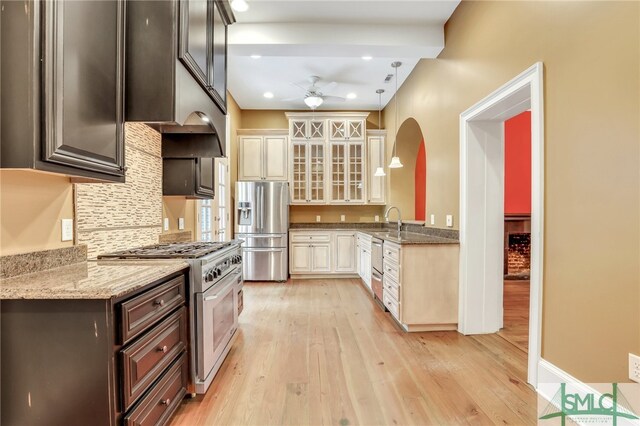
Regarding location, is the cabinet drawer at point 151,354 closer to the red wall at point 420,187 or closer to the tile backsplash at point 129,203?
the tile backsplash at point 129,203

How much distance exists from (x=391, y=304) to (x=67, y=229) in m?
2.88

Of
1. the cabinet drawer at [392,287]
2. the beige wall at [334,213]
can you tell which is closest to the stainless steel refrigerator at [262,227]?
the beige wall at [334,213]

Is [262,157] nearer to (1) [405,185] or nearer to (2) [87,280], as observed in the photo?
(1) [405,185]

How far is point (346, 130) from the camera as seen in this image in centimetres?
560

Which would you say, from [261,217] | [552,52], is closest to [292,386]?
[552,52]

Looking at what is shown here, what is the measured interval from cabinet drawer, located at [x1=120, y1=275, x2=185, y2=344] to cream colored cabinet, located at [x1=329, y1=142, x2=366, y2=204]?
4052 mm

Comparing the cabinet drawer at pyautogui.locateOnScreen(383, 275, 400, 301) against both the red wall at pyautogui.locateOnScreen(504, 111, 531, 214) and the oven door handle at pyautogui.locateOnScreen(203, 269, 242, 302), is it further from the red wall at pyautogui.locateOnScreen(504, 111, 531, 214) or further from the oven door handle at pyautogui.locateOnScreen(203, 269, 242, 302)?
the red wall at pyautogui.locateOnScreen(504, 111, 531, 214)

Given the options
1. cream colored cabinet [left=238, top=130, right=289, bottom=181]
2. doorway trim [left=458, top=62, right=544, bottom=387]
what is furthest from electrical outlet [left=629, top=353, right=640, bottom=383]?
cream colored cabinet [left=238, top=130, right=289, bottom=181]

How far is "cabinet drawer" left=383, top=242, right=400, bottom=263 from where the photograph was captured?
3158 millimetres

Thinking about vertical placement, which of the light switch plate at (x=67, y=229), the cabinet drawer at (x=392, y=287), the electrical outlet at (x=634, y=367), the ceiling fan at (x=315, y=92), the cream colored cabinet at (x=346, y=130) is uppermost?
the ceiling fan at (x=315, y=92)

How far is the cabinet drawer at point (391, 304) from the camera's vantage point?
122 inches

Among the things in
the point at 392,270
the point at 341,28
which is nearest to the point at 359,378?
the point at 392,270

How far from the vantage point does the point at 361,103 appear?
5.64 m

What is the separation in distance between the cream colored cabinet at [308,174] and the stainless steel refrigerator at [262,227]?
41 centimetres
